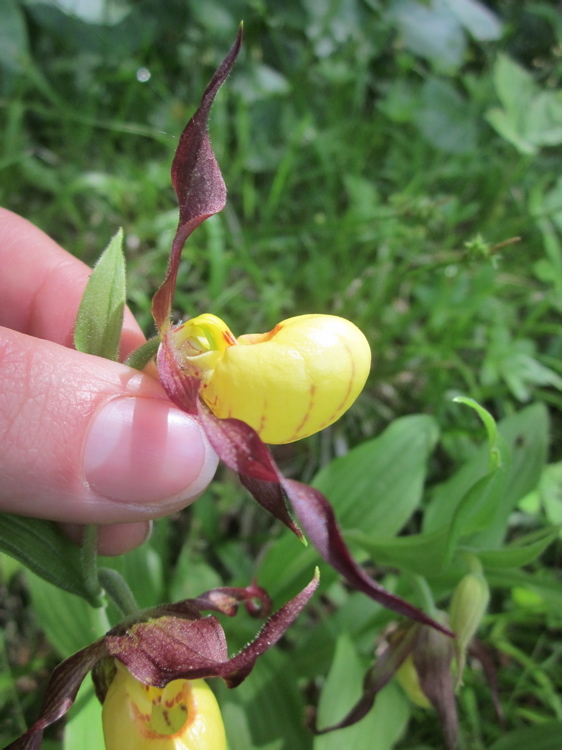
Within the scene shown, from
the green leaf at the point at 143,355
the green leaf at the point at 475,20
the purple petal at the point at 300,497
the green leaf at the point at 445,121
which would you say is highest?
the green leaf at the point at 475,20

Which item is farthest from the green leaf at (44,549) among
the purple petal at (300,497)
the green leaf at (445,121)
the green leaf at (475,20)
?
the green leaf at (475,20)

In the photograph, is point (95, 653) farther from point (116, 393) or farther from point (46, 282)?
point (46, 282)

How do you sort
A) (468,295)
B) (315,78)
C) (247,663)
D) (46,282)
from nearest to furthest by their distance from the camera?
(247,663) < (46,282) < (468,295) < (315,78)

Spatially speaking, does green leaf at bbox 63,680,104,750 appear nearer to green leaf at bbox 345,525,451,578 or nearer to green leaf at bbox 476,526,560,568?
green leaf at bbox 345,525,451,578

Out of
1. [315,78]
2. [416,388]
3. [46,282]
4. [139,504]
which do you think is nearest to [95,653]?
[139,504]

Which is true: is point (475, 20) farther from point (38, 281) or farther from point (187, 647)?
point (187, 647)

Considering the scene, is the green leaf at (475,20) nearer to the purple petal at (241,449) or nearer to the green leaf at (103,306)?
the green leaf at (103,306)

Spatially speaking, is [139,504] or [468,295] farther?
[468,295]
